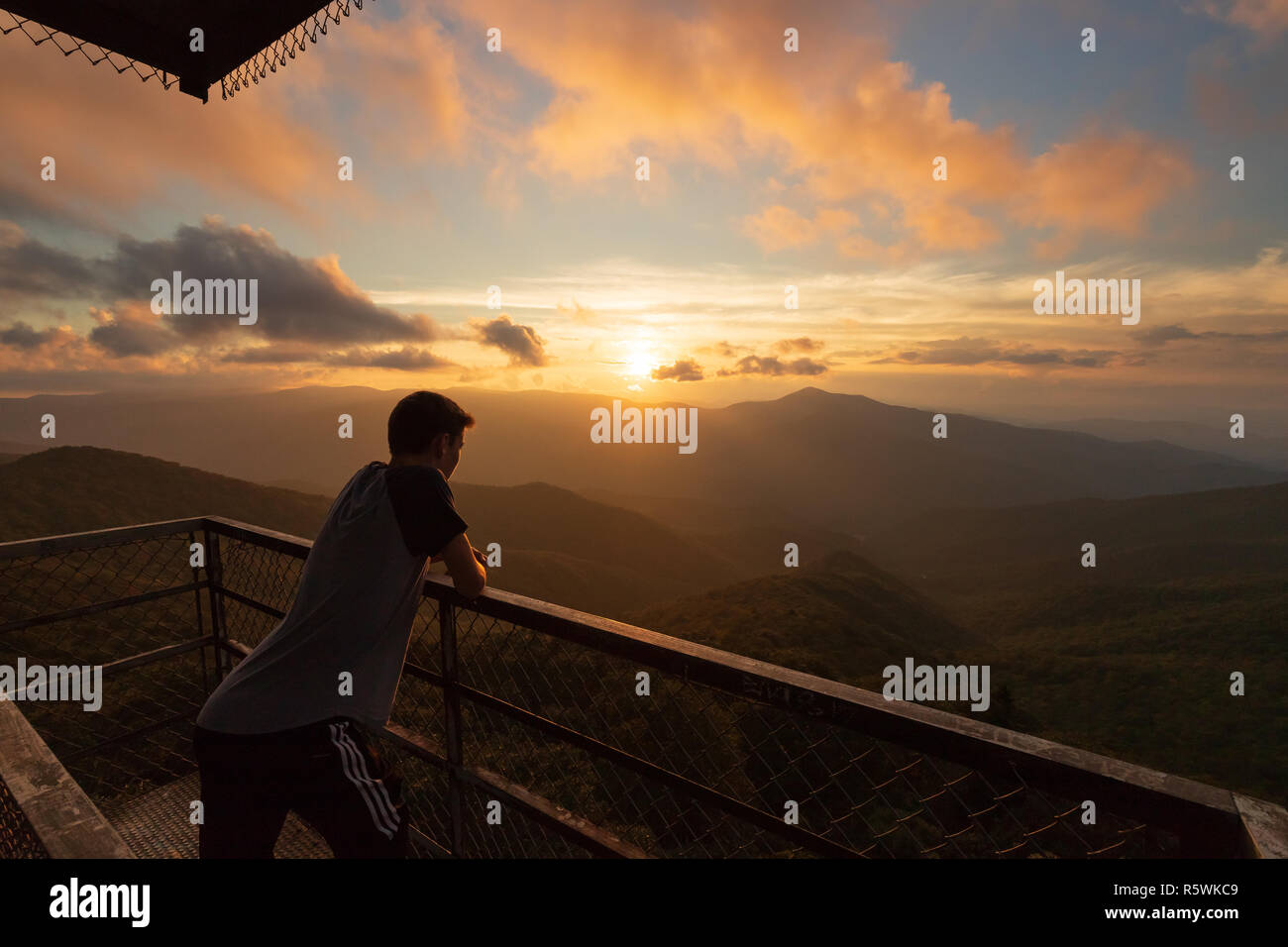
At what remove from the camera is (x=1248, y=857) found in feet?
3.91

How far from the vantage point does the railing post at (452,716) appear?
2725mm

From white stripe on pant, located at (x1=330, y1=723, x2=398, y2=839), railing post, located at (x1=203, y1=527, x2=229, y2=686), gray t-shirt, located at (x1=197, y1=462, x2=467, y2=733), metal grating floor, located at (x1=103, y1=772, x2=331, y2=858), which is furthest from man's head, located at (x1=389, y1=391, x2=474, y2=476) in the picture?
railing post, located at (x1=203, y1=527, x2=229, y2=686)

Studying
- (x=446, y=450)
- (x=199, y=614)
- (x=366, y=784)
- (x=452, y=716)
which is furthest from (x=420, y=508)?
(x=199, y=614)

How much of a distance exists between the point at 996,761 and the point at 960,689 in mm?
44417

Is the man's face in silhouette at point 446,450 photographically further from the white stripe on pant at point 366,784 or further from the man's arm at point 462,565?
the white stripe on pant at point 366,784

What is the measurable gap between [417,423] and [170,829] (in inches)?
134

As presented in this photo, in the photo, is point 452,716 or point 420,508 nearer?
point 420,508

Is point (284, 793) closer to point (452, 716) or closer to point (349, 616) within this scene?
point (349, 616)

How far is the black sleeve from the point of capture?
2.30 meters

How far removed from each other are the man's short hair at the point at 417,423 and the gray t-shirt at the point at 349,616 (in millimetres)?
187

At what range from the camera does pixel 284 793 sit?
7.06 ft
